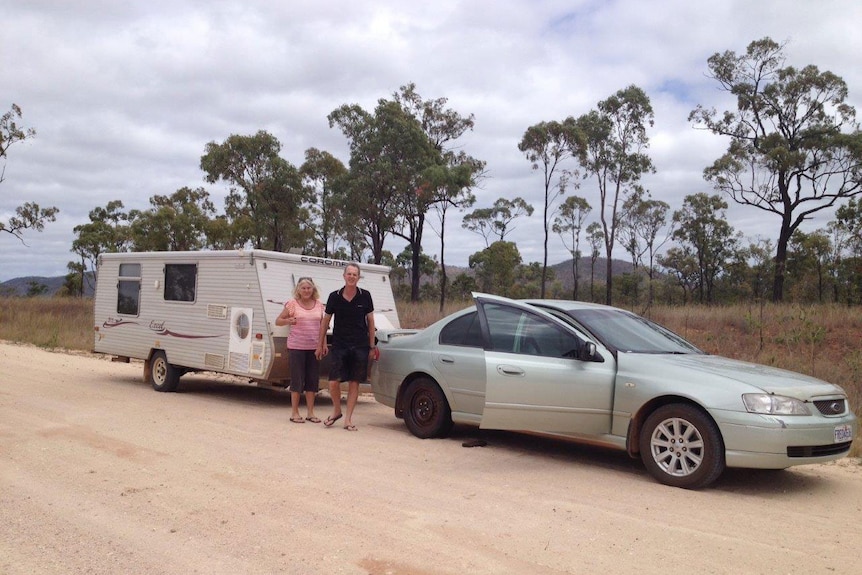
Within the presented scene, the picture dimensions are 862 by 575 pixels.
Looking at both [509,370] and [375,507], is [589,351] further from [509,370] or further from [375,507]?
[375,507]

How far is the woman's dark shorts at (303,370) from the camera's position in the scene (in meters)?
9.28

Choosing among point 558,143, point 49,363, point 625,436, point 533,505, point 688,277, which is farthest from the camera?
point 688,277

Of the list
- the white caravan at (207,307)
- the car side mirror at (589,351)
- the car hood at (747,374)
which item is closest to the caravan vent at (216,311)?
the white caravan at (207,307)

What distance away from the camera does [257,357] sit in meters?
10.2

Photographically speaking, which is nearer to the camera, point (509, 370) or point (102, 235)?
point (509, 370)

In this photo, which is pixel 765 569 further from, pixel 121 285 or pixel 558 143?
pixel 558 143

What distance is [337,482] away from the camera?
239 inches

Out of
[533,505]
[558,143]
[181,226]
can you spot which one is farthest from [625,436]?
[181,226]

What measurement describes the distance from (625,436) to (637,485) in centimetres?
47

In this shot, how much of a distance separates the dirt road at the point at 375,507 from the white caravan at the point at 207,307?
184 cm

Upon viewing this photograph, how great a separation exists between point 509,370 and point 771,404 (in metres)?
2.39

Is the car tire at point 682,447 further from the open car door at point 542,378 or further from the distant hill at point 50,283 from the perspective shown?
the distant hill at point 50,283

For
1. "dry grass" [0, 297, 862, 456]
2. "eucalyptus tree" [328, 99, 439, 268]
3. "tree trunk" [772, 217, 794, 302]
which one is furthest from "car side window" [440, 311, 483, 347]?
"tree trunk" [772, 217, 794, 302]

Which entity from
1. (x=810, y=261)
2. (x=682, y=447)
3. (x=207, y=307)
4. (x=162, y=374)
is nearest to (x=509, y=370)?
(x=682, y=447)
